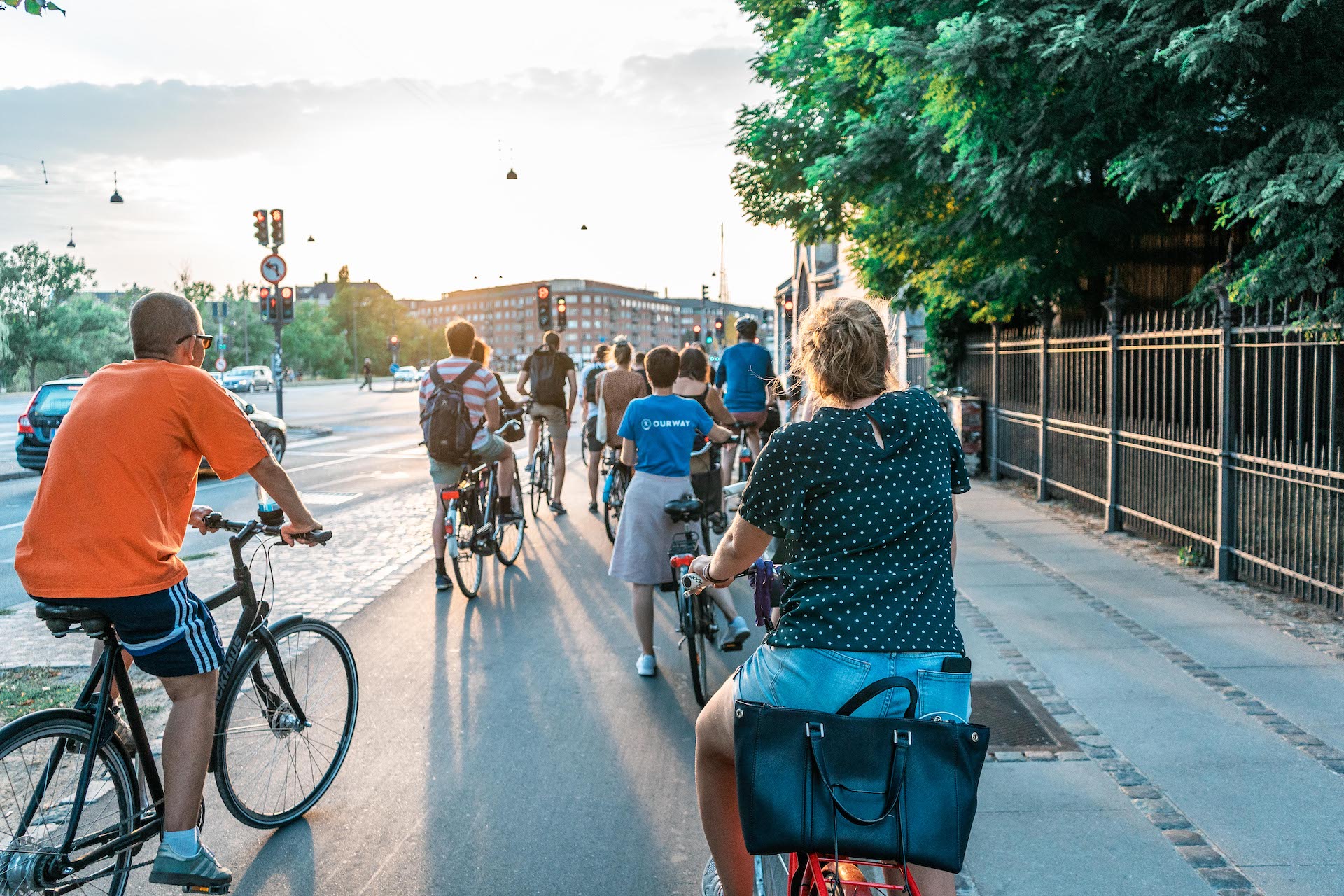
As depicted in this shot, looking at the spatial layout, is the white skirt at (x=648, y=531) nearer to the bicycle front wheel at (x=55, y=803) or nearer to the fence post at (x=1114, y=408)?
the bicycle front wheel at (x=55, y=803)

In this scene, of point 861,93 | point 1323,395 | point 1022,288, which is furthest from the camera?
point 861,93

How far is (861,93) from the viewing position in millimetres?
13992

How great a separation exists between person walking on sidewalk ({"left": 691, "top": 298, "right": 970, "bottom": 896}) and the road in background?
186 centimetres

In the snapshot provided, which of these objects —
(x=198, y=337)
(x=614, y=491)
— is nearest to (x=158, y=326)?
(x=198, y=337)

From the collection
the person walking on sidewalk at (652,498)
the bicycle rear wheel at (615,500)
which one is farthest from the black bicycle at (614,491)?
the person walking on sidewalk at (652,498)

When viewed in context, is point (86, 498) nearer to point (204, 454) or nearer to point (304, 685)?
point (204, 454)

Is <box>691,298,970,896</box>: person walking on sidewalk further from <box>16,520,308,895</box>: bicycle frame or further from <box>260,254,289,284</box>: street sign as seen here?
<box>260,254,289,284</box>: street sign

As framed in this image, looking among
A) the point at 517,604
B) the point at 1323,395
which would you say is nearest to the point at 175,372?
the point at 517,604

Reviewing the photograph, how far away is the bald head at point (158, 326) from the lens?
125 inches

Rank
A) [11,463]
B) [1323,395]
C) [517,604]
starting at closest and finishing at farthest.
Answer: [517,604], [1323,395], [11,463]

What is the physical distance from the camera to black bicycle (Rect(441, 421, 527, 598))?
25.7 feet

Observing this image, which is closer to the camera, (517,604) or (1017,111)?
(517,604)

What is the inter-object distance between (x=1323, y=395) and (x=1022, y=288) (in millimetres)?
3651

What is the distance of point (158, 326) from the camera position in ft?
10.5
